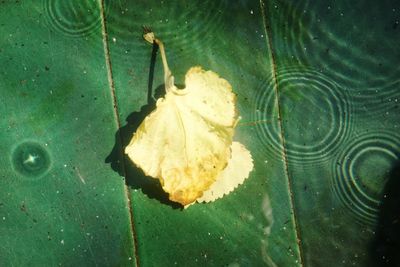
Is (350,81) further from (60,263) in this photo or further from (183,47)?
(60,263)

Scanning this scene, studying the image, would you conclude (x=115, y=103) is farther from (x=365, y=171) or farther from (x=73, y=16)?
(x=365, y=171)

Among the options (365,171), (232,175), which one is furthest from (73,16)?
(365,171)

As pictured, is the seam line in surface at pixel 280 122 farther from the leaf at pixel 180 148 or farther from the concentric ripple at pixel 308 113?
the leaf at pixel 180 148

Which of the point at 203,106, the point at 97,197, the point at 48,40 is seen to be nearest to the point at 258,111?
the point at 203,106

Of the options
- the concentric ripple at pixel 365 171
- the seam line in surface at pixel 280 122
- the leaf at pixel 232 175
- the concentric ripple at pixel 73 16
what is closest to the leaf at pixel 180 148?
the leaf at pixel 232 175

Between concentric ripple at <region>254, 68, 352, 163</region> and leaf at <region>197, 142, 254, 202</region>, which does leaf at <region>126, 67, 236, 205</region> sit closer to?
leaf at <region>197, 142, 254, 202</region>
